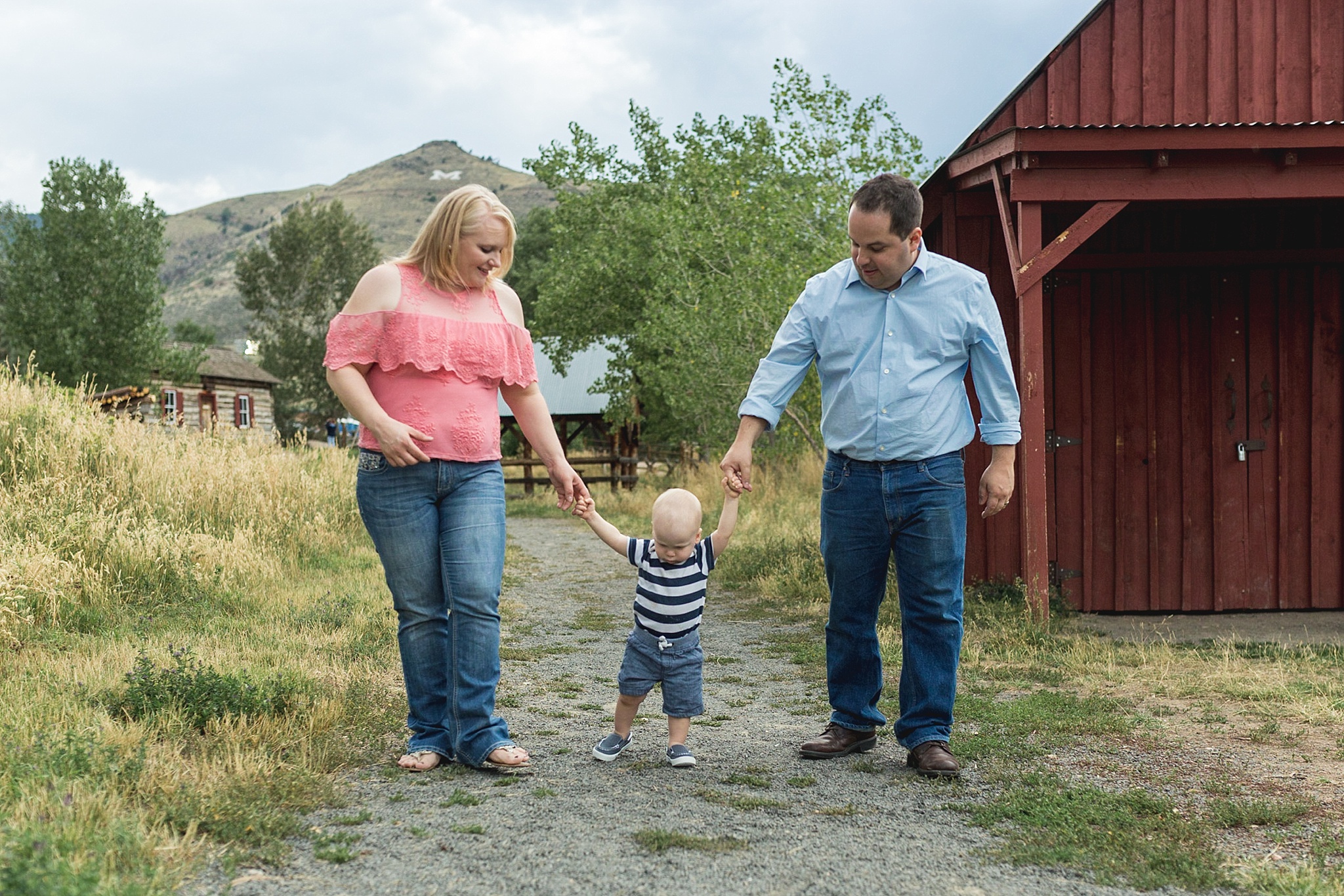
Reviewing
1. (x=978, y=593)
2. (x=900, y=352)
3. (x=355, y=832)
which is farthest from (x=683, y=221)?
(x=355, y=832)

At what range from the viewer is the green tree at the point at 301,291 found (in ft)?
157

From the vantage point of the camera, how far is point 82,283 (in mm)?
32125

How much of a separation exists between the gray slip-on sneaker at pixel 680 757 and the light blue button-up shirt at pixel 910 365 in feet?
3.98

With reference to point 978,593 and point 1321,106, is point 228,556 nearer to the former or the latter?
point 978,593

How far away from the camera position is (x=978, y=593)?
303 inches

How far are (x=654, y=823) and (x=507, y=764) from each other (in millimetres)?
732

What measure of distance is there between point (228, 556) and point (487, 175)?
477ft

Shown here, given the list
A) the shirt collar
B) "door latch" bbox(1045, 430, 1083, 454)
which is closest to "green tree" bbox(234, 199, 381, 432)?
"door latch" bbox(1045, 430, 1083, 454)

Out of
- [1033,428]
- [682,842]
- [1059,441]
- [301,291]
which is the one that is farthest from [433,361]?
[301,291]

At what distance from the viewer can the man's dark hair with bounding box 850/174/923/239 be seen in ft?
12.5

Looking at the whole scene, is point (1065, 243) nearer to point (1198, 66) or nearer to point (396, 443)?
point (1198, 66)

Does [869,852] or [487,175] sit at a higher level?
[487,175]

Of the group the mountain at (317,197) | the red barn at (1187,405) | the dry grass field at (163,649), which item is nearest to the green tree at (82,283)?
the dry grass field at (163,649)

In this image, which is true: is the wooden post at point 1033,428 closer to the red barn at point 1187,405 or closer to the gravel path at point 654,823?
the red barn at point 1187,405
